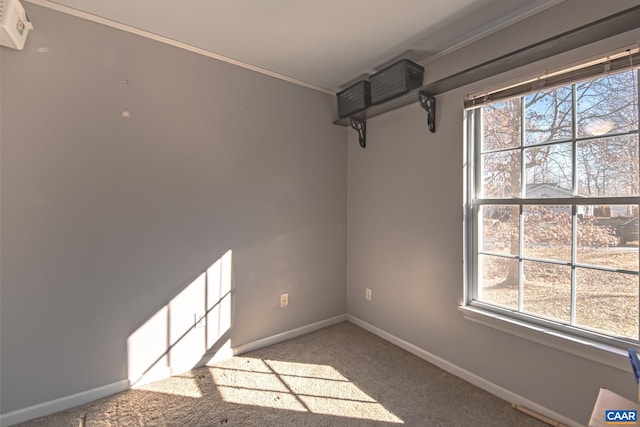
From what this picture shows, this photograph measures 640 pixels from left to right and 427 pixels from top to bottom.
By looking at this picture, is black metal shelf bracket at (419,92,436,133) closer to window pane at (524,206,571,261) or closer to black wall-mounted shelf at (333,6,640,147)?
black wall-mounted shelf at (333,6,640,147)

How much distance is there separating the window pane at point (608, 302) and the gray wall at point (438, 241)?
0.22 meters

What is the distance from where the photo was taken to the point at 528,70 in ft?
5.59

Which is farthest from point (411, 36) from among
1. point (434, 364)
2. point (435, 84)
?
point (434, 364)

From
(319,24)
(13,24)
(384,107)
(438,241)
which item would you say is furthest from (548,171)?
(13,24)

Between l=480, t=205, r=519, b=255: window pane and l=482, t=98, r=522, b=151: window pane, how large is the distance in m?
0.42

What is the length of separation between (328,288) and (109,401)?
185cm

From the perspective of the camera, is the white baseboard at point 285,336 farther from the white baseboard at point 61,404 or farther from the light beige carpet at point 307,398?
the white baseboard at point 61,404

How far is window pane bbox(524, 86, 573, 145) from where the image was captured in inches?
64.6

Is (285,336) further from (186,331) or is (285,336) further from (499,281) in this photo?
(499,281)

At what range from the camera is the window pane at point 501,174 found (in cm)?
185

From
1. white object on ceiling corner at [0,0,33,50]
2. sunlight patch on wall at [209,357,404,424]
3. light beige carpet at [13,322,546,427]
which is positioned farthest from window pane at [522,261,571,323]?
white object on ceiling corner at [0,0,33,50]

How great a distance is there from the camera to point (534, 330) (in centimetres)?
166

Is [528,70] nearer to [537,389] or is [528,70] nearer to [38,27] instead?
[537,389]

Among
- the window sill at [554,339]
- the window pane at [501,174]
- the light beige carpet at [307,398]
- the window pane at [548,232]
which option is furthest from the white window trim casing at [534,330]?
the light beige carpet at [307,398]
